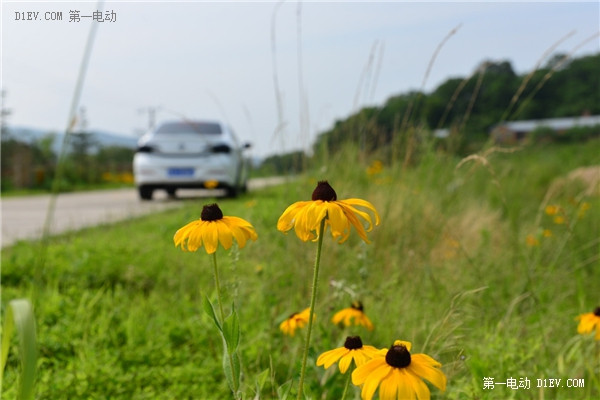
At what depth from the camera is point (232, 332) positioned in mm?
1109

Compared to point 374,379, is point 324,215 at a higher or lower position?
higher

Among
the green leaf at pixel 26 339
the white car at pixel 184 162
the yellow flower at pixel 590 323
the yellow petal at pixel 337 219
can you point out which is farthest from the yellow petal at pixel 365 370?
the white car at pixel 184 162

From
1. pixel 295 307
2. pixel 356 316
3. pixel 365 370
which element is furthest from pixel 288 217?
pixel 295 307

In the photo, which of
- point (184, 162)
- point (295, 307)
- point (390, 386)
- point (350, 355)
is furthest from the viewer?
point (184, 162)

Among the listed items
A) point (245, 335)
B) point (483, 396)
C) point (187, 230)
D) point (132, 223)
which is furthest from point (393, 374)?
point (132, 223)

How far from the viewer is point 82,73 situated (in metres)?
1.05

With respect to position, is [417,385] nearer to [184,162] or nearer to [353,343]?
[353,343]

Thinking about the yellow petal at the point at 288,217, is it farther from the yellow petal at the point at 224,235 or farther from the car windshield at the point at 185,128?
the car windshield at the point at 185,128

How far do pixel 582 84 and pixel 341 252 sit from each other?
20.6m

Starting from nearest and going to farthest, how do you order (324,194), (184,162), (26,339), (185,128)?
(26,339) → (324,194) → (184,162) → (185,128)

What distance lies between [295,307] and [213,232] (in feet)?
5.07

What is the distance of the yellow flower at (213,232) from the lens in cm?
118

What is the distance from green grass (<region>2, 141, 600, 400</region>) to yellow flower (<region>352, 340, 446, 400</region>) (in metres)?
0.23

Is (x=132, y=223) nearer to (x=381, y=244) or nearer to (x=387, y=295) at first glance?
(x=381, y=244)
